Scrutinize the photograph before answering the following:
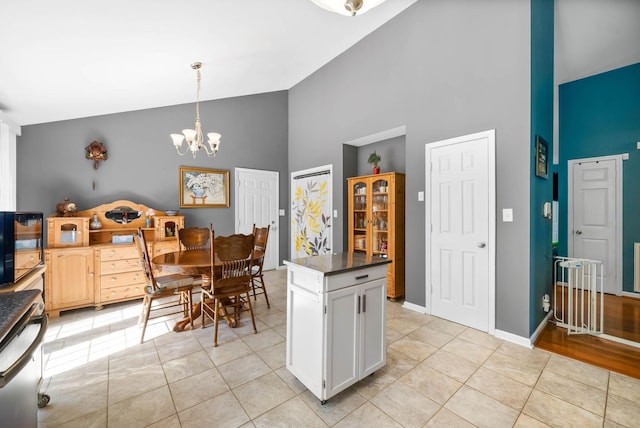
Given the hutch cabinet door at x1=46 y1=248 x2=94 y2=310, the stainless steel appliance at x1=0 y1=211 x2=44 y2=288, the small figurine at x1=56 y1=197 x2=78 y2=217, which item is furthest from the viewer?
the small figurine at x1=56 y1=197 x2=78 y2=217

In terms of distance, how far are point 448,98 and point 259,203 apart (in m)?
3.64

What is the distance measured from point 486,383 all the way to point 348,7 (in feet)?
8.34

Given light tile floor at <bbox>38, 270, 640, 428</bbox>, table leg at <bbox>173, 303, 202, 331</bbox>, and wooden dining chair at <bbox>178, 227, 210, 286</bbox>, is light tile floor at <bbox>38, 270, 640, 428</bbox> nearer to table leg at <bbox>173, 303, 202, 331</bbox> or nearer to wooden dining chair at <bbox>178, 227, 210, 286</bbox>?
table leg at <bbox>173, 303, 202, 331</bbox>

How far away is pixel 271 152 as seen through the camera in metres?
5.39

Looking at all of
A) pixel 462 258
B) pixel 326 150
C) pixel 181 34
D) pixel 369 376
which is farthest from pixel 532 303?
pixel 181 34

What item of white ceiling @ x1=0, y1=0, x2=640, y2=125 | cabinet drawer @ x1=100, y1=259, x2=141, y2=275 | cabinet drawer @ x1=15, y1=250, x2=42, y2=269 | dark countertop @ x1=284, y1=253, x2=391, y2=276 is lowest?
cabinet drawer @ x1=100, y1=259, x2=141, y2=275

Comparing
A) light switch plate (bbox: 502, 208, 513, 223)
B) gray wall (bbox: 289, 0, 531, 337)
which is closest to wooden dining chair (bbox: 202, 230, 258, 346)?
Result: gray wall (bbox: 289, 0, 531, 337)

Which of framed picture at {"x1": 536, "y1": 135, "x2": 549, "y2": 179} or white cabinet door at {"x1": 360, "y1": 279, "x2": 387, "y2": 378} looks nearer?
white cabinet door at {"x1": 360, "y1": 279, "x2": 387, "y2": 378}

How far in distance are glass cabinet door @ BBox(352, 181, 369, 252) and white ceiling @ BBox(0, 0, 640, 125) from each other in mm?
2231

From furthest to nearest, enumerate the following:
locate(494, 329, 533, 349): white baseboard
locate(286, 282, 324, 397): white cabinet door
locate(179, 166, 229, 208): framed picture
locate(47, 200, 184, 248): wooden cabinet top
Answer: locate(179, 166, 229, 208): framed picture → locate(47, 200, 184, 248): wooden cabinet top → locate(494, 329, 533, 349): white baseboard → locate(286, 282, 324, 397): white cabinet door

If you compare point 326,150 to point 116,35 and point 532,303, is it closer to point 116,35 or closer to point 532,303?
point 116,35

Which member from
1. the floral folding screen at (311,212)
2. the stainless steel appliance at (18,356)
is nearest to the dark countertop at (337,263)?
the stainless steel appliance at (18,356)

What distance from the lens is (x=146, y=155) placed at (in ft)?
13.4

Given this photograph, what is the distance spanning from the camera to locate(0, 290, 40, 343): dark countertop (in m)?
0.98
